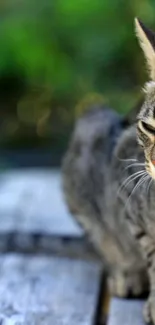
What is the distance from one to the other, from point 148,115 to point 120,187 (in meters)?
0.28

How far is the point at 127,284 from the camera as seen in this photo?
81.4 inches

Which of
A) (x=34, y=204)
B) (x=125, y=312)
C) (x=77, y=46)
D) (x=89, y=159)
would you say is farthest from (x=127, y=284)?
(x=77, y=46)

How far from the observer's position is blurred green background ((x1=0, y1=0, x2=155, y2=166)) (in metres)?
3.57

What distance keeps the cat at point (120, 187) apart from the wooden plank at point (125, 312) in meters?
0.03

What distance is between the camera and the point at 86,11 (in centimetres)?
353

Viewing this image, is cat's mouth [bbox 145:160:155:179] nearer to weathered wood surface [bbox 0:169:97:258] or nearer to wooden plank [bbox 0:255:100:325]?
wooden plank [bbox 0:255:100:325]

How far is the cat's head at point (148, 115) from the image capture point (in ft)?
5.73

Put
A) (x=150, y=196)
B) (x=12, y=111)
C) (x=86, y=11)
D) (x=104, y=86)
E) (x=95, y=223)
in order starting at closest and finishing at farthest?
(x=150, y=196) < (x=95, y=223) < (x=86, y=11) < (x=104, y=86) < (x=12, y=111)

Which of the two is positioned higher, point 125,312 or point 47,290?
point 47,290

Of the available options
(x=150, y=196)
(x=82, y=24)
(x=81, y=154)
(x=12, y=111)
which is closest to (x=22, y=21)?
(x=82, y=24)

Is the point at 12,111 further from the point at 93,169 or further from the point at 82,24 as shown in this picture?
the point at 93,169

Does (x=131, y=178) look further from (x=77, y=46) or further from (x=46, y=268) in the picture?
(x=77, y=46)

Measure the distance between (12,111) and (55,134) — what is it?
0.30 meters

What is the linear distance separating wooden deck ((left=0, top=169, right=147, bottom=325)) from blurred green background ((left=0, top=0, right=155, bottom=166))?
0.84m
